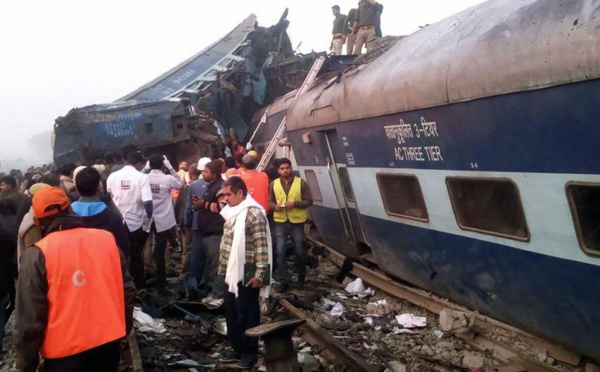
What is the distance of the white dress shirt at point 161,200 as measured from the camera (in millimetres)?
7527

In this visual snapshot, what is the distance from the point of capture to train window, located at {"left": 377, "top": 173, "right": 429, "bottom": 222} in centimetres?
569

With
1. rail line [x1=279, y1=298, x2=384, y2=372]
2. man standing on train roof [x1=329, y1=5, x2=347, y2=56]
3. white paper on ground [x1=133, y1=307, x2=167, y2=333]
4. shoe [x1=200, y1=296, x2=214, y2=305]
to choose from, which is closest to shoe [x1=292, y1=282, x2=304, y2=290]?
rail line [x1=279, y1=298, x2=384, y2=372]

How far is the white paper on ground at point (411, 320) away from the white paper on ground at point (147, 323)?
2.77 m

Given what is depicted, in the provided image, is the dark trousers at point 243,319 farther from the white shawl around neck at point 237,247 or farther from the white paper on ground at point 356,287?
the white paper on ground at point 356,287

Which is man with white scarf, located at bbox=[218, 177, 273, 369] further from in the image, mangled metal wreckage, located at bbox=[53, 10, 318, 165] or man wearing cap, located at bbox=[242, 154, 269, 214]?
mangled metal wreckage, located at bbox=[53, 10, 318, 165]

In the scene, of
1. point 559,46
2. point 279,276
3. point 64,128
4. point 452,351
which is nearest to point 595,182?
point 559,46

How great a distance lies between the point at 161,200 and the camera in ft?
24.9

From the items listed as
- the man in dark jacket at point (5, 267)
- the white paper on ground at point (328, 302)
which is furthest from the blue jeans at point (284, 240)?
the man in dark jacket at point (5, 267)

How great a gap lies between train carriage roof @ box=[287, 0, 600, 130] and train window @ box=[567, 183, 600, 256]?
73 cm

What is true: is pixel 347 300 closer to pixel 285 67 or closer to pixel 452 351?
pixel 452 351

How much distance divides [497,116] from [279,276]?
15.0 ft

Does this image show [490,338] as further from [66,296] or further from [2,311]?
[2,311]

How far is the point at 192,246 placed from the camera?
7.53 metres

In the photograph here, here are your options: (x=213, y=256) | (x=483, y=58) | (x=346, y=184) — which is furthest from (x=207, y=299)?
(x=483, y=58)
